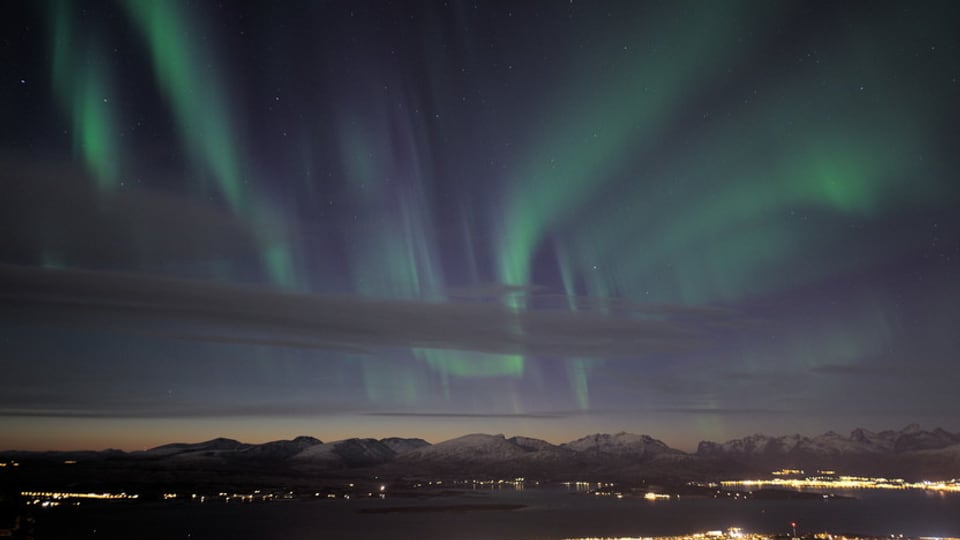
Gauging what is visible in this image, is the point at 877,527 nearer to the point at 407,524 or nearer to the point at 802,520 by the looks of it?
the point at 802,520

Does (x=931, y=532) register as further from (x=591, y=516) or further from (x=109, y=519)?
(x=109, y=519)

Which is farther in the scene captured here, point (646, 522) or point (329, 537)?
point (646, 522)

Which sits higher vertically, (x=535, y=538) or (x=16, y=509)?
(x=16, y=509)

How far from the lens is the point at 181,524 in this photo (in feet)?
555

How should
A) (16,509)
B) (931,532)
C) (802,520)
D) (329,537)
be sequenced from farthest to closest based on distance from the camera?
(802,520) < (931,532) < (329,537) < (16,509)

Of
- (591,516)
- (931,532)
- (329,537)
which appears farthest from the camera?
(591,516)

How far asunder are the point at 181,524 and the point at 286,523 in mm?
26375

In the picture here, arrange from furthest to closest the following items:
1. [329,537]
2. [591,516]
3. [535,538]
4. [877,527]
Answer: [591,516] → [877,527] → [329,537] → [535,538]

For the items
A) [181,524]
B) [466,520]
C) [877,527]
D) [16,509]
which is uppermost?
[16,509]

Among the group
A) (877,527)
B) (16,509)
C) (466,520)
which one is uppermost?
(16,509)

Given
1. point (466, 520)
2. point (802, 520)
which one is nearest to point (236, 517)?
point (466, 520)

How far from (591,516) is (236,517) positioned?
344 ft

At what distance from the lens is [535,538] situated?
135 metres

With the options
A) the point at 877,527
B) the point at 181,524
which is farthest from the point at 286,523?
the point at 877,527
